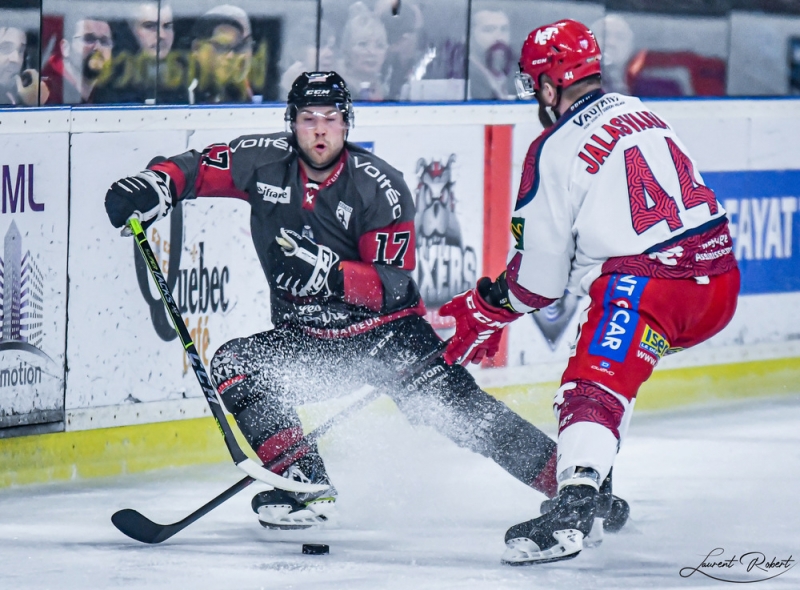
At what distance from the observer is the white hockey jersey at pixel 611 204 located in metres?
3.19

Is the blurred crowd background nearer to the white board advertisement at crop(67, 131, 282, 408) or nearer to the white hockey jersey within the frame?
the white board advertisement at crop(67, 131, 282, 408)

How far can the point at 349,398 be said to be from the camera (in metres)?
4.65

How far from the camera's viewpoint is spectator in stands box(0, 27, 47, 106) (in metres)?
4.00

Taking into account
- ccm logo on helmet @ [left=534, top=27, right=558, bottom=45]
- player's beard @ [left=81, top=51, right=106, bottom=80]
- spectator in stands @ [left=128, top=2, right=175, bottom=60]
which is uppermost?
spectator in stands @ [left=128, top=2, right=175, bottom=60]

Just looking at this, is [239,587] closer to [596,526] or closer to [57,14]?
[596,526]

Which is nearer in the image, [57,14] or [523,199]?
[523,199]

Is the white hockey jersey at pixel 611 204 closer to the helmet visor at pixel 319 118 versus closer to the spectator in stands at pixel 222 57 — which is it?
the helmet visor at pixel 319 118

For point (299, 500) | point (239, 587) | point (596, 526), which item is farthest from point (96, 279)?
point (596, 526)

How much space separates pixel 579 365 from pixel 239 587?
865 mm

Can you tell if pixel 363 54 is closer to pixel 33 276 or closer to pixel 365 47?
pixel 365 47

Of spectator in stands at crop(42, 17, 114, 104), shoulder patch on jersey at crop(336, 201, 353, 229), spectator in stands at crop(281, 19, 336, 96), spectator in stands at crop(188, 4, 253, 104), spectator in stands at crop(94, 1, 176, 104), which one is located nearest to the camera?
shoulder patch on jersey at crop(336, 201, 353, 229)

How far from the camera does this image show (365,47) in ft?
15.9

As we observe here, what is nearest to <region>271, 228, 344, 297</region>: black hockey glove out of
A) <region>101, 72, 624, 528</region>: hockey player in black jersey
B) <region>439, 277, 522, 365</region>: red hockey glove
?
<region>101, 72, 624, 528</region>: hockey player in black jersey

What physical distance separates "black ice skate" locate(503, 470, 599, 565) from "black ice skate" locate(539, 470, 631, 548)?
3 centimetres
